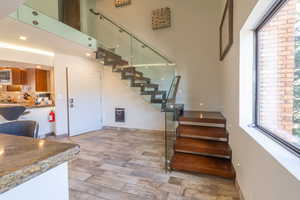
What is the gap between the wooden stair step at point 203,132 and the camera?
3.23 m

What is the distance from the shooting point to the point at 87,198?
2.15 meters

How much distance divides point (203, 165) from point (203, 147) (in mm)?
371

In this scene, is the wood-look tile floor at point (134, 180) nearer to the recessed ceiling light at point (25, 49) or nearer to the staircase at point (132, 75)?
the staircase at point (132, 75)

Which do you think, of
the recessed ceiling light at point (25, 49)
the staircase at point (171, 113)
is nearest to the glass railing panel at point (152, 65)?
the staircase at point (171, 113)

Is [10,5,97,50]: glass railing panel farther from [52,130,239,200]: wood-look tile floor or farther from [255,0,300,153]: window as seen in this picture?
[255,0,300,153]: window

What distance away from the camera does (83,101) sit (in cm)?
547

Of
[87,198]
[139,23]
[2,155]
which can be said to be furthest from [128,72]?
[2,155]

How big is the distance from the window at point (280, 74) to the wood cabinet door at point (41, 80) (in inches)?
256

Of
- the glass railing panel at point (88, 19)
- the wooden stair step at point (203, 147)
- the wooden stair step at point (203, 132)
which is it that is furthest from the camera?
the glass railing panel at point (88, 19)

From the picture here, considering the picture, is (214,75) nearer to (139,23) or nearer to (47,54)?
(139,23)

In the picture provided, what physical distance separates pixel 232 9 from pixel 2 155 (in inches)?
130

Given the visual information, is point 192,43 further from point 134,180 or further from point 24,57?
point 24,57

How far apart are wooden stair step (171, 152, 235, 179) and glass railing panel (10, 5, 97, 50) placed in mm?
3613

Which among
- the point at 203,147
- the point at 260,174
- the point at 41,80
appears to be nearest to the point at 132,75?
the point at 203,147
